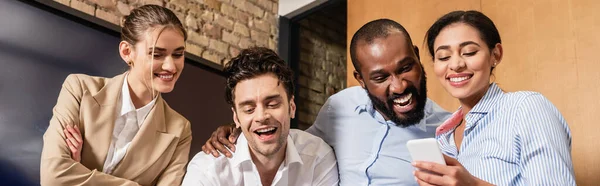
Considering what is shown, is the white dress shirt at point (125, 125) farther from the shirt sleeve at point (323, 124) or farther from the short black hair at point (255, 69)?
the shirt sleeve at point (323, 124)

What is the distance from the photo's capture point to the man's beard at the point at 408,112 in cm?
185

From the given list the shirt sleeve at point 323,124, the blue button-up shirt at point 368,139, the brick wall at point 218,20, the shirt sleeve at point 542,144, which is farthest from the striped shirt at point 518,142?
the brick wall at point 218,20

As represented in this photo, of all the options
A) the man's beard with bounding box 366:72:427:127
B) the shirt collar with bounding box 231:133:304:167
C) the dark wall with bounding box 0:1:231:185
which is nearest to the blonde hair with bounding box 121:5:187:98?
the shirt collar with bounding box 231:133:304:167

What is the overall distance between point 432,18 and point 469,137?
176 centimetres

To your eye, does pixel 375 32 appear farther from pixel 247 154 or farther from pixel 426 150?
pixel 426 150

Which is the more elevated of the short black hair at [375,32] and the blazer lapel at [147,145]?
the short black hair at [375,32]

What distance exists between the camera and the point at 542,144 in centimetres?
130

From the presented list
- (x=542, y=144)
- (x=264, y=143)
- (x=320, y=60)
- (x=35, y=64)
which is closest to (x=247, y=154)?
(x=264, y=143)

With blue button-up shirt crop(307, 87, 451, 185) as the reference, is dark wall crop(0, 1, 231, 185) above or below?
above

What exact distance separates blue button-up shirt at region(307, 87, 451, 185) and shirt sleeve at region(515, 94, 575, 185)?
58 cm

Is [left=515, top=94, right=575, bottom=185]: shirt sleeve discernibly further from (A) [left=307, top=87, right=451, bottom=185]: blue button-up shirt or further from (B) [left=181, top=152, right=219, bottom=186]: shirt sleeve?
(B) [left=181, top=152, right=219, bottom=186]: shirt sleeve

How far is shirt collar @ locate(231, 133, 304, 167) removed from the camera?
192 centimetres

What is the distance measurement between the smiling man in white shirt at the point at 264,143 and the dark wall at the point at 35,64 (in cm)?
107

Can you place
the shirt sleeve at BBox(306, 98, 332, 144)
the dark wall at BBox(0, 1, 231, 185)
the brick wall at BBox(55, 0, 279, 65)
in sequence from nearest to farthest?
1. the shirt sleeve at BBox(306, 98, 332, 144)
2. the dark wall at BBox(0, 1, 231, 185)
3. the brick wall at BBox(55, 0, 279, 65)
